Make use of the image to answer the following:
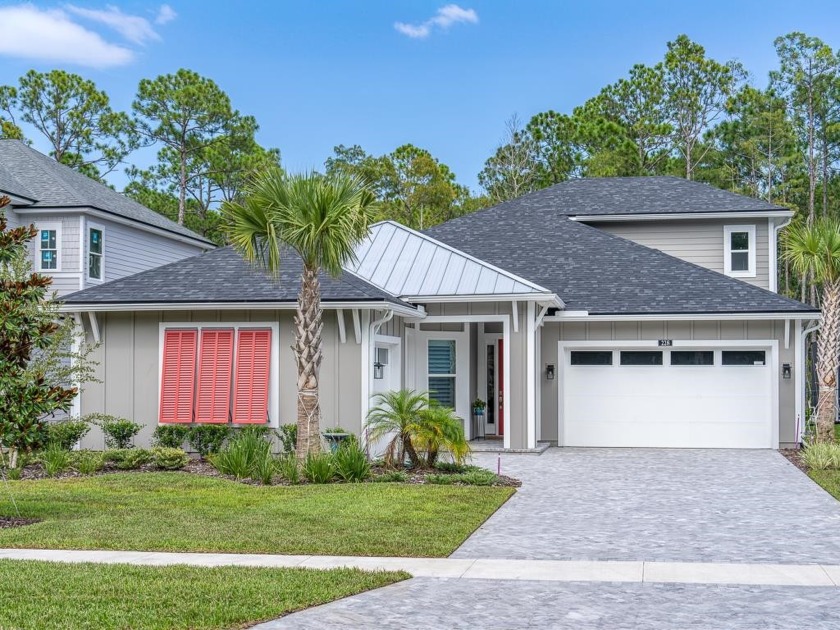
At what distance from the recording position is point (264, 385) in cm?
1783

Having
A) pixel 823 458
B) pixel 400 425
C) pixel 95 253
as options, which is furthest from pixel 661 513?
pixel 95 253

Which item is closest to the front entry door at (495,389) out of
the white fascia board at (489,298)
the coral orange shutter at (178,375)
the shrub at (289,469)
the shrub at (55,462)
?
the white fascia board at (489,298)

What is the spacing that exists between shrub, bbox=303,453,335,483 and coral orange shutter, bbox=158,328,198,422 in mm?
4097

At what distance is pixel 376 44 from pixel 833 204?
67.6 feet

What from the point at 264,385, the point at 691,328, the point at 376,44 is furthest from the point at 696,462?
the point at 376,44

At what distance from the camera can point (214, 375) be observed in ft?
59.2

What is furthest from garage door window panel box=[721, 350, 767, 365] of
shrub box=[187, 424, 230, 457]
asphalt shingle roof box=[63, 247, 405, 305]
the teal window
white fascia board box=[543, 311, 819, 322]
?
the teal window

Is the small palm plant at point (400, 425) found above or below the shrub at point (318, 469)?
above

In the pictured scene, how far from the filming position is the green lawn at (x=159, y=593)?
6773 mm

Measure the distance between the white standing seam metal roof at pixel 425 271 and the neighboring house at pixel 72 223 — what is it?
8.40 m

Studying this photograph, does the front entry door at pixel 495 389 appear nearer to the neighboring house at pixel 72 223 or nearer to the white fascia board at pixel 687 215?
the white fascia board at pixel 687 215

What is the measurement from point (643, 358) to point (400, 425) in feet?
24.1

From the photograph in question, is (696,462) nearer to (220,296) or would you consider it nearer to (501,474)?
(501,474)

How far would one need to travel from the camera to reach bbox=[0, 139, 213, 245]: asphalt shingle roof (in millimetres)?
25828
